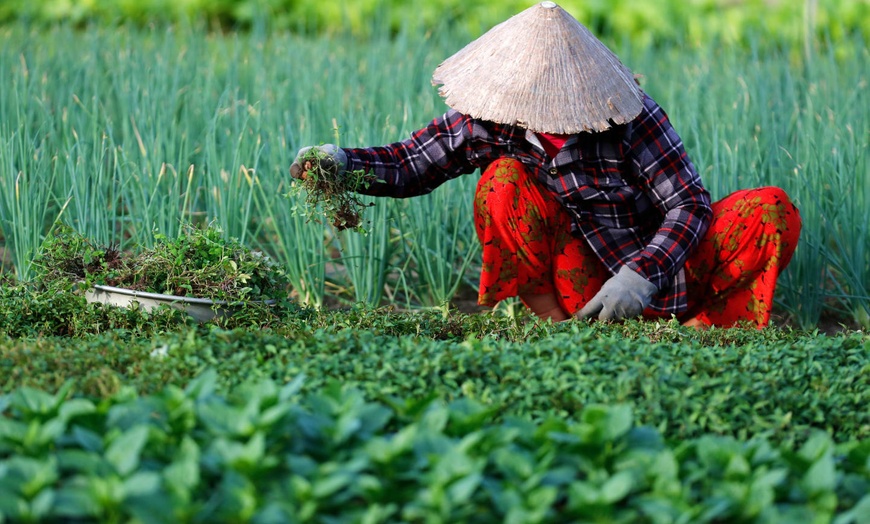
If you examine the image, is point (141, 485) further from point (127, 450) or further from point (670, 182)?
point (670, 182)

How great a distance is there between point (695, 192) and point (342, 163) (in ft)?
2.79

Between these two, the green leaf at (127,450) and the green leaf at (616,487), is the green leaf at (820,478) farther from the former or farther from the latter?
the green leaf at (127,450)

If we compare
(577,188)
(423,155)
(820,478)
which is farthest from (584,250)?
(820,478)

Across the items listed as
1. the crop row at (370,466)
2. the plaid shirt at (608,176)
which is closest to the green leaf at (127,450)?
the crop row at (370,466)

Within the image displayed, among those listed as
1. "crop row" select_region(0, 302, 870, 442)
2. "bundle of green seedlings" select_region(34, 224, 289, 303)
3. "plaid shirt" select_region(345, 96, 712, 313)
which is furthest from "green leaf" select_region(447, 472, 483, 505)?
"plaid shirt" select_region(345, 96, 712, 313)

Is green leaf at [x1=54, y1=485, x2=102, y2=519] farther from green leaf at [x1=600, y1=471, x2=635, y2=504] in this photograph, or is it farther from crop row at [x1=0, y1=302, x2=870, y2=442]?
green leaf at [x1=600, y1=471, x2=635, y2=504]

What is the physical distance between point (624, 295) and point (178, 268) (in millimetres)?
1025

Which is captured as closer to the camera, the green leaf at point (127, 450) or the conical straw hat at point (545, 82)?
the green leaf at point (127, 450)

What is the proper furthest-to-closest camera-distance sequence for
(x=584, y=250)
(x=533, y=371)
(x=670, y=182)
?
(x=584, y=250), (x=670, y=182), (x=533, y=371)

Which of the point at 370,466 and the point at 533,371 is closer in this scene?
the point at 370,466

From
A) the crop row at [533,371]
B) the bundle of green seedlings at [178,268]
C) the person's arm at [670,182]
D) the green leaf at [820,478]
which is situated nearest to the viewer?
the green leaf at [820,478]

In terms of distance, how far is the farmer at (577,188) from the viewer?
2137 millimetres

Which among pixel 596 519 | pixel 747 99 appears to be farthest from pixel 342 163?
pixel 747 99

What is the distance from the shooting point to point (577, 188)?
2283 mm
